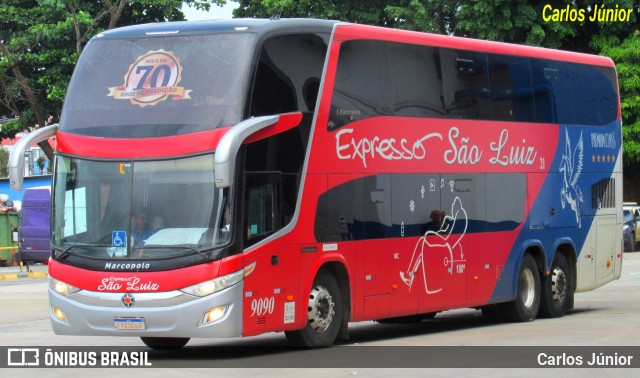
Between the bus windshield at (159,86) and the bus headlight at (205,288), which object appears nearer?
the bus headlight at (205,288)

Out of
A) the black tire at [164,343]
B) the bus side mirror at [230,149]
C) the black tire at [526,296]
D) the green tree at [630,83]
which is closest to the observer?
the bus side mirror at [230,149]

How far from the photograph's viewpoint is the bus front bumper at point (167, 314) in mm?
13656

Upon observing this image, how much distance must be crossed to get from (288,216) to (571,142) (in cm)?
754

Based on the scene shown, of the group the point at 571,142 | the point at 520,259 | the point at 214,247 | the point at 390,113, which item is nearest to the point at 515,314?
the point at 520,259

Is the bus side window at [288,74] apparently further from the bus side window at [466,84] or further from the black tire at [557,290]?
the black tire at [557,290]

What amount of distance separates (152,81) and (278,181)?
5.99 ft

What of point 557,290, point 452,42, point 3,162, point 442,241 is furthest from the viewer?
point 3,162

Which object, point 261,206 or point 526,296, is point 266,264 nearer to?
point 261,206

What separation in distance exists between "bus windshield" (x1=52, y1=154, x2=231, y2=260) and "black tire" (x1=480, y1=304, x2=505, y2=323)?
719 centimetres

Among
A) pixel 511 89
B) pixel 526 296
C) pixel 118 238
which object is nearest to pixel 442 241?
Answer: pixel 526 296

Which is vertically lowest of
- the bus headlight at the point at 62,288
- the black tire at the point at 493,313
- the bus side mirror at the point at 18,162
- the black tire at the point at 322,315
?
the black tire at the point at 493,313

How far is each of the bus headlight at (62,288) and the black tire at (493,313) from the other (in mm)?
7706

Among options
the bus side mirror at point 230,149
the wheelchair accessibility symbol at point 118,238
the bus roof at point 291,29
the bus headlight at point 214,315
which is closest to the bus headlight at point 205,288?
the bus headlight at point 214,315

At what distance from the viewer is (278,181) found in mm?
14695
